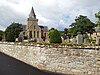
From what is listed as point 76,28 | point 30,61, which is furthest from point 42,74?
point 76,28

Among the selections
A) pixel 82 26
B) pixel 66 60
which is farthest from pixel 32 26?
pixel 66 60

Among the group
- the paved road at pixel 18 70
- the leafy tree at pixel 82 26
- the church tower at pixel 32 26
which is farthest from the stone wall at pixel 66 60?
the church tower at pixel 32 26

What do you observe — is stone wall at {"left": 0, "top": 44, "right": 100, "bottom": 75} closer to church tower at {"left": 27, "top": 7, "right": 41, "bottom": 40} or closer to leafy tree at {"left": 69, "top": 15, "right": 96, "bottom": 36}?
leafy tree at {"left": 69, "top": 15, "right": 96, "bottom": 36}

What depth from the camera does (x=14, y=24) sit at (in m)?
88.7

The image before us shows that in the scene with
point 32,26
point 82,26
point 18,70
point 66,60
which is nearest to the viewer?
point 66,60

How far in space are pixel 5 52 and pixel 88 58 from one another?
19.0 m

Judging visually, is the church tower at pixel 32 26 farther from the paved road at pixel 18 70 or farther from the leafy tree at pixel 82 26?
the paved road at pixel 18 70

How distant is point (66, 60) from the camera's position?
17.8 metres

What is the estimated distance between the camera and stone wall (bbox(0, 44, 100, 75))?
54.3 ft

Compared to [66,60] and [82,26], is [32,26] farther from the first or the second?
[66,60]

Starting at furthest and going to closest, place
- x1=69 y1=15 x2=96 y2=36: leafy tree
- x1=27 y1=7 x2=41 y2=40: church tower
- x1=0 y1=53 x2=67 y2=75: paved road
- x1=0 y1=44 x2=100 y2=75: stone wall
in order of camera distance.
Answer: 1. x1=27 y1=7 x2=41 y2=40: church tower
2. x1=69 y1=15 x2=96 y2=36: leafy tree
3. x1=0 y1=53 x2=67 y2=75: paved road
4. x1=0 y1=44 x2=100 y2=75: stone wall

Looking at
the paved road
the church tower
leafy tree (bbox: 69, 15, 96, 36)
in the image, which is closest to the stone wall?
the paved road

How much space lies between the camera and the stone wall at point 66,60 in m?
16.5

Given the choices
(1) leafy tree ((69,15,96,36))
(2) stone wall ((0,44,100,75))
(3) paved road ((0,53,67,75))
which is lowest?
(3) paved road ((0,53,67,75))
